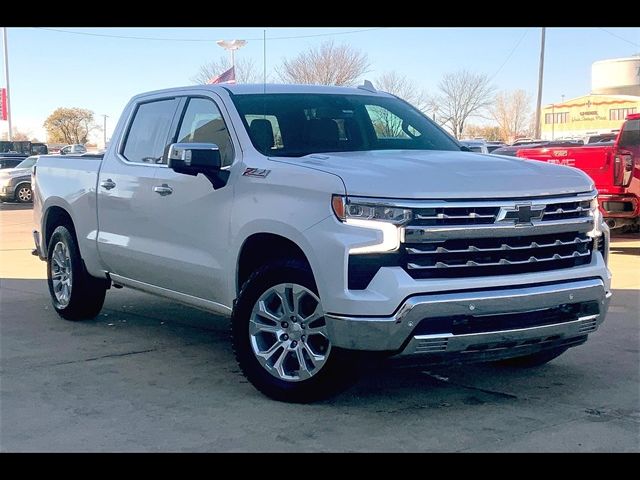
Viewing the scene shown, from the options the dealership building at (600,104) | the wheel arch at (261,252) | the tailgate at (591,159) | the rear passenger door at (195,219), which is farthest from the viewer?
the dealership building at (600,104)

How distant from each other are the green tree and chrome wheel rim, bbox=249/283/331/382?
62.9m

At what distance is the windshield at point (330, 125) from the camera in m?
5.77

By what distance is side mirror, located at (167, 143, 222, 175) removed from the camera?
18.0 ft

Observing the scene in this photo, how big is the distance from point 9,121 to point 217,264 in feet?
165

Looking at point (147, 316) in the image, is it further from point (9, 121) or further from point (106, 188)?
point (9, 121)

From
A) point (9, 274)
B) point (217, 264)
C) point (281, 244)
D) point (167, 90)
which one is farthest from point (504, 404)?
point (9, 274)

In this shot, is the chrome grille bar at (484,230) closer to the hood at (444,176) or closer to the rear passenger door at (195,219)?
the hood at (444,176)

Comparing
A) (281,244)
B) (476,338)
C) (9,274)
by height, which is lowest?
(9,274)

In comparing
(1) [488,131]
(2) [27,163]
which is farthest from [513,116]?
(2) [27,163]

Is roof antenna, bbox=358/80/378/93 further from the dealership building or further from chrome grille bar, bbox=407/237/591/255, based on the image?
the dealership building

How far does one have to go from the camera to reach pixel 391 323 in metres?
4.55

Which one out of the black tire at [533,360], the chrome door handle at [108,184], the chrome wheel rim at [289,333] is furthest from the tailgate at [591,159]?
the chrome wheel rim at [289,333]

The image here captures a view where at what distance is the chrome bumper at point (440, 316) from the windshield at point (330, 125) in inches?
55.5

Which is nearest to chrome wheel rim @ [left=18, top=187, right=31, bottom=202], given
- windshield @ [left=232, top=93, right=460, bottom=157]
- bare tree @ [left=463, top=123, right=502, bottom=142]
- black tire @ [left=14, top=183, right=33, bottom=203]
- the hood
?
black tire @ [left=14, top=183, right=33, bottom=203]
